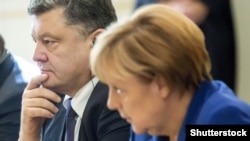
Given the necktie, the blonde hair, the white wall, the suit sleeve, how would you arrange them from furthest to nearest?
the white wall, the necktie, the suit sleeve, the blonde hair

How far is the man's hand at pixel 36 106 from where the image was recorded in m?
1.53

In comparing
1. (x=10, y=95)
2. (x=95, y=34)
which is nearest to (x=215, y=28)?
(x=95, y=34)

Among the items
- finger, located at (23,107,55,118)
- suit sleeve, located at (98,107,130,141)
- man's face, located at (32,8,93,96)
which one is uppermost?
man's face, located at (32,8,93,96)

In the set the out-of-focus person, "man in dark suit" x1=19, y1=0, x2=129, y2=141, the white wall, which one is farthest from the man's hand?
the white wall

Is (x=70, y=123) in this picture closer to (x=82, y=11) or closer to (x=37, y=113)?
(x=37, y=113)

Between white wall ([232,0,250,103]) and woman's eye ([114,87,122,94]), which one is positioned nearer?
woman's eye ([114,87,122,94])

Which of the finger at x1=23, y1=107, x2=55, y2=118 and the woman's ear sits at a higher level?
the woman's ear

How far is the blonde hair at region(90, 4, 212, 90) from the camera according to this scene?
1040mm

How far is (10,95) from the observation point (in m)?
1.82

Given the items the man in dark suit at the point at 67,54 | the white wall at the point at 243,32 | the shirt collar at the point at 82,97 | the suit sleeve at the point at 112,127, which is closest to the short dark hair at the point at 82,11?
the man in dark suit at the point at 67,54

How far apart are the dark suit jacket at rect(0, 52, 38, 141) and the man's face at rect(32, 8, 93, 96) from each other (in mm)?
367

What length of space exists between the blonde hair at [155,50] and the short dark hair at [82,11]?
41 centimetres

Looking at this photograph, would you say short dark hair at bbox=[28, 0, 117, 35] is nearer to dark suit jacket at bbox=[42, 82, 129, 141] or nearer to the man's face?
the man's face

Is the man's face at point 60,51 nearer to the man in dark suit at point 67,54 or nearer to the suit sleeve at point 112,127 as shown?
the man in dark suit at point 67,54
